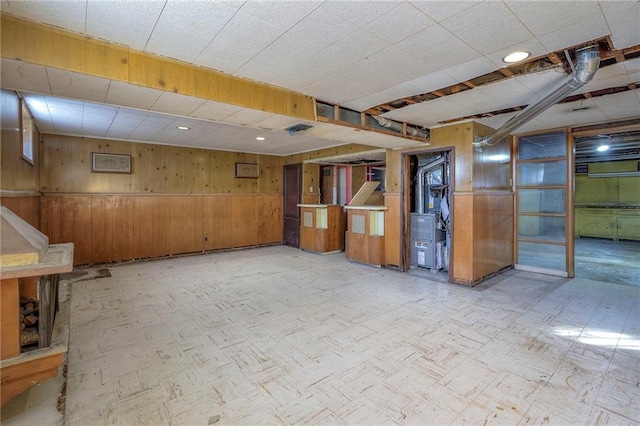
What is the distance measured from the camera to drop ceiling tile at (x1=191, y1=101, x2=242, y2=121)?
8.53 feet

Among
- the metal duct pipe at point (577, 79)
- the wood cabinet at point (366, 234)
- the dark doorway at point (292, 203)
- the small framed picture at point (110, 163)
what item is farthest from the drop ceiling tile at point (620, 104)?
the small framed picture at point (110, 163)

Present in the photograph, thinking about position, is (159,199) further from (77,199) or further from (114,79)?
(114,79)

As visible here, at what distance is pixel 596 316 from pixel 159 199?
7.18 m

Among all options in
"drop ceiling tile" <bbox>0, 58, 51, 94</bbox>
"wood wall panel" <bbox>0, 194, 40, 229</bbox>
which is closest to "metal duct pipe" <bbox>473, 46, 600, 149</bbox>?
"drop ceiling tile" <bbox>0, 58, 51, 94</bbox>

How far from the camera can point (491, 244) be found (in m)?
4.64

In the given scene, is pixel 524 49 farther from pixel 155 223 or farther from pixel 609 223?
pixel 609 223

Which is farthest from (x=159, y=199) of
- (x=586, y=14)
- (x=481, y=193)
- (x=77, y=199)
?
(x=586, y=14)

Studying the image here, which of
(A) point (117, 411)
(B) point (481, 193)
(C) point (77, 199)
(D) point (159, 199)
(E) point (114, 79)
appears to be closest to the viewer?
(A) point (117, 411)

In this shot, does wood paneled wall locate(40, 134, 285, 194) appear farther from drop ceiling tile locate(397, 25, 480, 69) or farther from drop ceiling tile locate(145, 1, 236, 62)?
drop ceiling tile locate(397, 25, 480, 69)

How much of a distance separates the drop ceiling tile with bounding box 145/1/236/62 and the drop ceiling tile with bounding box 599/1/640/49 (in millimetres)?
2166

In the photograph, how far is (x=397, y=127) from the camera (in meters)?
4.11

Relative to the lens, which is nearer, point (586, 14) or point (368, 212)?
point (586, 14)

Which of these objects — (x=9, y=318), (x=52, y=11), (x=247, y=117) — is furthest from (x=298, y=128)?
(x=9, y=318)

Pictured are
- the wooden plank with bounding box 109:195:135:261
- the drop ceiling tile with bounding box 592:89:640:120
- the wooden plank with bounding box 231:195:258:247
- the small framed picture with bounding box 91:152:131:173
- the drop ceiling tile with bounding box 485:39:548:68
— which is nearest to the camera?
the drop ceiling tile with bounding box 485:39:548:68
